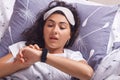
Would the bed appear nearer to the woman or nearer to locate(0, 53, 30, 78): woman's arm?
the woman

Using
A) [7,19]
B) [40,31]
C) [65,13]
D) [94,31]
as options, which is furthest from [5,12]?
[94,31]

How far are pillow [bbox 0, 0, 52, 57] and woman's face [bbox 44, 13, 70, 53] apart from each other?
18 cm

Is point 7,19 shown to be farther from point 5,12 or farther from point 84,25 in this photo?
point 84,25

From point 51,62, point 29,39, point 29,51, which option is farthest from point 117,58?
point 29,39

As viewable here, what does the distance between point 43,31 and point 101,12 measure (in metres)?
0.37

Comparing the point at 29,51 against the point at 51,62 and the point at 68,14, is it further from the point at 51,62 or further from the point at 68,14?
the point at 68,14

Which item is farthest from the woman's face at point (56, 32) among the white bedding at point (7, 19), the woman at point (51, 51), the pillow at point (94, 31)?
the white bedding at point (7, 19)

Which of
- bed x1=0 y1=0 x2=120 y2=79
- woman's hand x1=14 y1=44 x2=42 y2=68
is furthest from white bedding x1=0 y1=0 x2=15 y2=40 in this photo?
woman's hand x1=14 y1=44 x2=42 y2=68

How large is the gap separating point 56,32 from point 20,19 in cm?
32

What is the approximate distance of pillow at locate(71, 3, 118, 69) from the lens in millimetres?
1472

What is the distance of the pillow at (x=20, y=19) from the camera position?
153cm

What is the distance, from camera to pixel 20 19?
5.13ft

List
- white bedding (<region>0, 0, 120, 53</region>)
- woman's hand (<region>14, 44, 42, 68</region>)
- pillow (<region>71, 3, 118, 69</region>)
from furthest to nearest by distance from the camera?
white bedding (<region>0, 0, 120, 53</region>) → pillow (<region>71, 3, 118, 69</region>) → woman's hand (<region>14, 44, 42, 68</region>)

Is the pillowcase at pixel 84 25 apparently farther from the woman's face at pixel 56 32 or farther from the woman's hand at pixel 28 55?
the woman's hand at pixel 28 55
